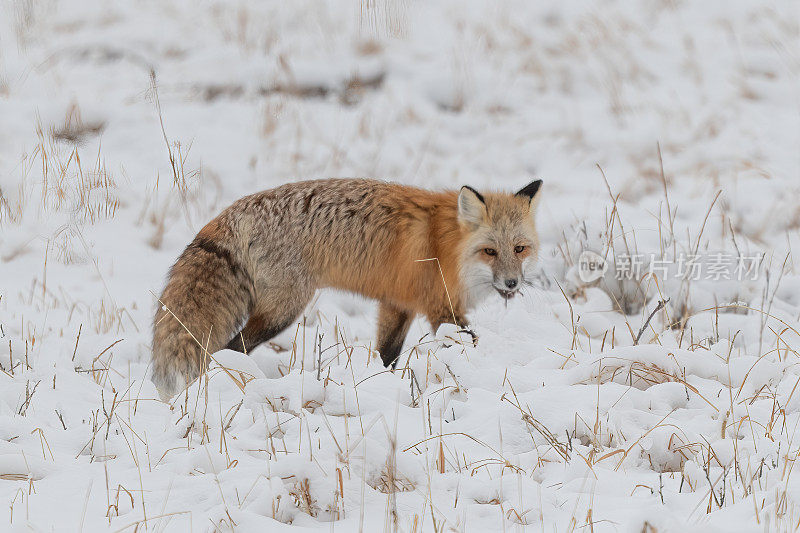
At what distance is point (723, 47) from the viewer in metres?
12.7

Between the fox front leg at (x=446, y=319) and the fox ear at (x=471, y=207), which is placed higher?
the fox ear at (x=471, y=207)

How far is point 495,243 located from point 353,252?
3.31 feet

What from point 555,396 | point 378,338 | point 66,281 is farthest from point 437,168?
point 555,396

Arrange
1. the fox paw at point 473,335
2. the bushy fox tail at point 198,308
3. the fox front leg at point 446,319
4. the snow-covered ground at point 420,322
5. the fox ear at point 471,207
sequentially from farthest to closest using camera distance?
the fox front leg at point 446,319 → the fox ear at point 471,207 → the bushy fox tail at point 198,308 → the fox paw at point 473,335 → the snow-covered ground at point 420,322

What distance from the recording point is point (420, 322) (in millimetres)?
6645

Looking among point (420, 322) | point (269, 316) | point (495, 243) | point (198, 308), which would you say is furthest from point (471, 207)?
point (198, 308)

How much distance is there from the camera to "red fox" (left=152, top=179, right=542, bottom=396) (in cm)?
546

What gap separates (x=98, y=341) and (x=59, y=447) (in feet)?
6.32

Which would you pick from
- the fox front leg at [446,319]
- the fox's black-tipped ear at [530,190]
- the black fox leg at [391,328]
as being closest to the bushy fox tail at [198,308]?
the black fox leg at [391,328]

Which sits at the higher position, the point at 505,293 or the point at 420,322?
the point at 505,293

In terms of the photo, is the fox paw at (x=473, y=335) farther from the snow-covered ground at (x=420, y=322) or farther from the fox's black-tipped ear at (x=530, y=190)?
the fox's black-tipped ear at (x=530, y=190)

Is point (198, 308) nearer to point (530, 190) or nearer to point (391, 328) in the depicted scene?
point (391, 328)

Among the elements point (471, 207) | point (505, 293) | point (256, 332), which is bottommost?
point (256, 332)

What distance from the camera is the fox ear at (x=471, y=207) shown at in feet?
17.9
